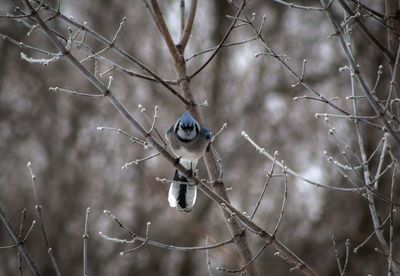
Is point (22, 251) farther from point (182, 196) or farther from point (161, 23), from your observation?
point (161, 23)

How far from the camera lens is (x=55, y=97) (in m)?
11.4

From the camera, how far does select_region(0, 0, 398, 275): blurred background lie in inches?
392

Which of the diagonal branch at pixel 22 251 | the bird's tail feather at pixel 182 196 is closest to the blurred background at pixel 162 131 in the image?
the bird's tail feather at pixel 182 196

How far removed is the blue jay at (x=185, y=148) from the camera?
409 centimetres

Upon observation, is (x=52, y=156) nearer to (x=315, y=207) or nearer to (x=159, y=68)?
(x=159, y=68)

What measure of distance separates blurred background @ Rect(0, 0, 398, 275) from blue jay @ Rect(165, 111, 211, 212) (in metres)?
5.01

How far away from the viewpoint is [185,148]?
4406 mm

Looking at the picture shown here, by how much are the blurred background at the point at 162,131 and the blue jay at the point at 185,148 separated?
5006 mm

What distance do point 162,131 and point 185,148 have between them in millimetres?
6183

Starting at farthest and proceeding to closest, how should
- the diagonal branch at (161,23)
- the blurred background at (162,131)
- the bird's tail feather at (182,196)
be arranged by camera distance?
the blurred background at (162,131), the bird's tail feather at (182,196), the diagonal branch at (161,23)

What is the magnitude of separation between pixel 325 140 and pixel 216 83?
2.68 meters

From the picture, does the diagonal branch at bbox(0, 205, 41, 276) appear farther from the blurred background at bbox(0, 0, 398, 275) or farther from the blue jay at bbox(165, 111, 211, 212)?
the blurred background at bbox(0, 0, 398, 275)

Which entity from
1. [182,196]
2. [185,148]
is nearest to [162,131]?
[185,148]

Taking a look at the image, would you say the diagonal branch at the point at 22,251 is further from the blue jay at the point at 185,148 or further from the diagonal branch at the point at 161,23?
the diagonal branch at the point at 161,23
